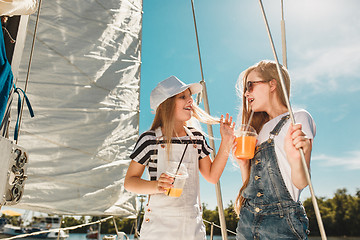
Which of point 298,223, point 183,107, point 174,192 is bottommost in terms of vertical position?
point 298,223

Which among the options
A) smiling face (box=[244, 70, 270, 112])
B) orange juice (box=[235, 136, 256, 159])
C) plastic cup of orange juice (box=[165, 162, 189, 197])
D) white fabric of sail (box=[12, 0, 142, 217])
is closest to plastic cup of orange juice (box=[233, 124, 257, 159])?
orange juice (box=[235, 136, 256, 159])

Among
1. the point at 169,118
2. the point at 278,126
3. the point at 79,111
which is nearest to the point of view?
the point at 278,126

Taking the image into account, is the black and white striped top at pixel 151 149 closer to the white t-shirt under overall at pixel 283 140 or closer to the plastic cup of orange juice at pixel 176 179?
the plastic cup of orange juice at pixel 176 179

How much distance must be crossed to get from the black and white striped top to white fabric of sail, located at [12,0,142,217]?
1863mm

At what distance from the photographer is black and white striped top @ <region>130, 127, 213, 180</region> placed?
5.41ft

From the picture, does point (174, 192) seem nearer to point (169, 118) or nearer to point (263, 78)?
point (169, 118)

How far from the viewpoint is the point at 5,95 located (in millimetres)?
1218

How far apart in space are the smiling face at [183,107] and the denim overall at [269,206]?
0.51m

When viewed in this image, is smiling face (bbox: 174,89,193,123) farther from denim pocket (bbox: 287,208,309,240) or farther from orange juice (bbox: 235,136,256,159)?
denim pocket (bbox: 287,208,309,240)

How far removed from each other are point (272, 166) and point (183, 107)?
0.67 m

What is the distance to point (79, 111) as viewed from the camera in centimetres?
354

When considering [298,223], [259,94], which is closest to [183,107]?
[259,94]

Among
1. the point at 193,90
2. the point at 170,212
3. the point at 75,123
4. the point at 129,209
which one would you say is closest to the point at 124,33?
the point at 75,123

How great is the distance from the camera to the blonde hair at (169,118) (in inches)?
67.6
